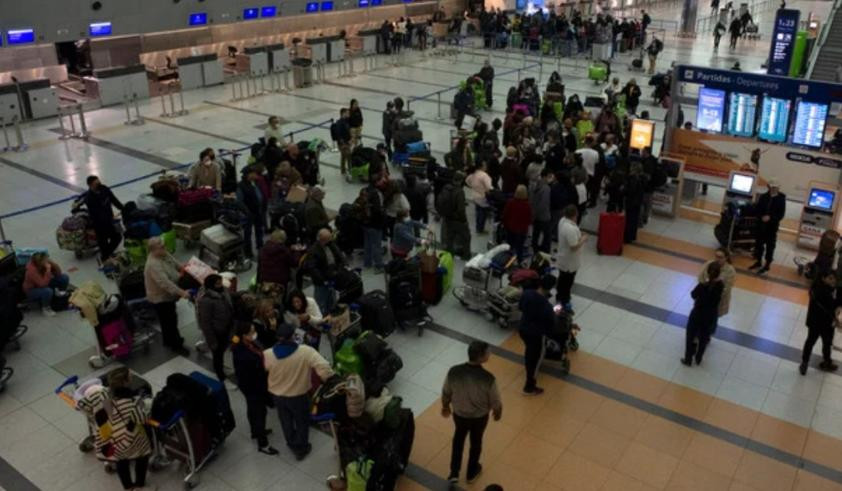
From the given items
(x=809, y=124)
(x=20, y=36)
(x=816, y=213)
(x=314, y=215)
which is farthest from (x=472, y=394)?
(x=20, y=36)

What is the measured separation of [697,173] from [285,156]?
743 cm

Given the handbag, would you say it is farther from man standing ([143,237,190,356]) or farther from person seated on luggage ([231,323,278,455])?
person seated on luggage ([231,323,278,455])

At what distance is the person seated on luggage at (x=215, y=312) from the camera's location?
7.06 meters

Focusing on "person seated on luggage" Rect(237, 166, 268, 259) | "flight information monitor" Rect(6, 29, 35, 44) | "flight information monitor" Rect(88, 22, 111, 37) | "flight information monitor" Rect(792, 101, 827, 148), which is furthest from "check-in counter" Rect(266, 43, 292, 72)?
"flight information monitor" Rect(792, 101, 827, 148)

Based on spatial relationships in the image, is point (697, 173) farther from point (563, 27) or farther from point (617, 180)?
point (563, 27)

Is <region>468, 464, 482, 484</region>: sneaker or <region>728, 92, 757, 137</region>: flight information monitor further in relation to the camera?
<region>728, 92, 757, 137</region>: flight information monitor

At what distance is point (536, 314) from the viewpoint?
7.08 m

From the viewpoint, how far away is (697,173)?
12930 mm

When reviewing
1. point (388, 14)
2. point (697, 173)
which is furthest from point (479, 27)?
point (697, 173)

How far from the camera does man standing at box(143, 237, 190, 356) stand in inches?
301

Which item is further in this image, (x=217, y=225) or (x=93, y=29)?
(x=93, y=29)

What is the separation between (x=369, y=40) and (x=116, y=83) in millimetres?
10579

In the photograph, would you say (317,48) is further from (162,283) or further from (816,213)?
(162,283)

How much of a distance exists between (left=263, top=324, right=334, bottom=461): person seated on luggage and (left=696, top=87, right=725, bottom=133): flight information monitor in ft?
31.2
